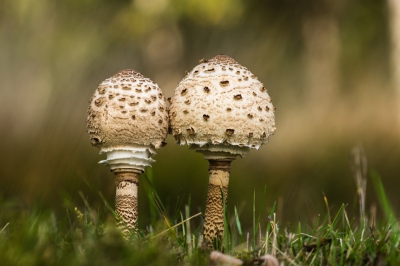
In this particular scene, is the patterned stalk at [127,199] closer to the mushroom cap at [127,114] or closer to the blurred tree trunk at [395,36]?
the mushroom cap at [127,114]

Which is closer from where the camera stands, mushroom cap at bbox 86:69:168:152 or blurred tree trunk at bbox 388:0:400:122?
mushroom cap at bbox 86:69:168:152

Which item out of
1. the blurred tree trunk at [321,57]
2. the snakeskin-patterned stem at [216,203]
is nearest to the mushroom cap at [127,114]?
the snakeskin-patterned stem at [216,203]

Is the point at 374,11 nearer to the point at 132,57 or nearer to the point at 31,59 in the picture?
the point at 132,57

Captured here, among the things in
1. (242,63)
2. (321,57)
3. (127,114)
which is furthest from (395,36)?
(127,114)

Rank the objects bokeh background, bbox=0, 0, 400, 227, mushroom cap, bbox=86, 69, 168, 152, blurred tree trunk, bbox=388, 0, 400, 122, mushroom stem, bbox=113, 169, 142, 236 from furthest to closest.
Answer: blurred tree trunk, bbox=388, 0, 400, 122
bokeh background, bbox=0, 0, 400, 227
mushroom stem, bbox=113, 169, 142, 236
mushroom cap, bbox=86, 69, 168, 152

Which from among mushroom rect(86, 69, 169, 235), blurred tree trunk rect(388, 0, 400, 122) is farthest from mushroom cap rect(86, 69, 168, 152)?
blurred tree trunk rect(388, 0, 400, 122)

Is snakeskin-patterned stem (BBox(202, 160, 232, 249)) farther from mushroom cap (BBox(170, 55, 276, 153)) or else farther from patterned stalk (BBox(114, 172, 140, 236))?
patterned stalk (BBox(114, 172, 140, 236))

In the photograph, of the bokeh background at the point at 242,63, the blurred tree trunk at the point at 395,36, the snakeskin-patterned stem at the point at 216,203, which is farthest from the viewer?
the blurred tree trunk at the point at 395,36
